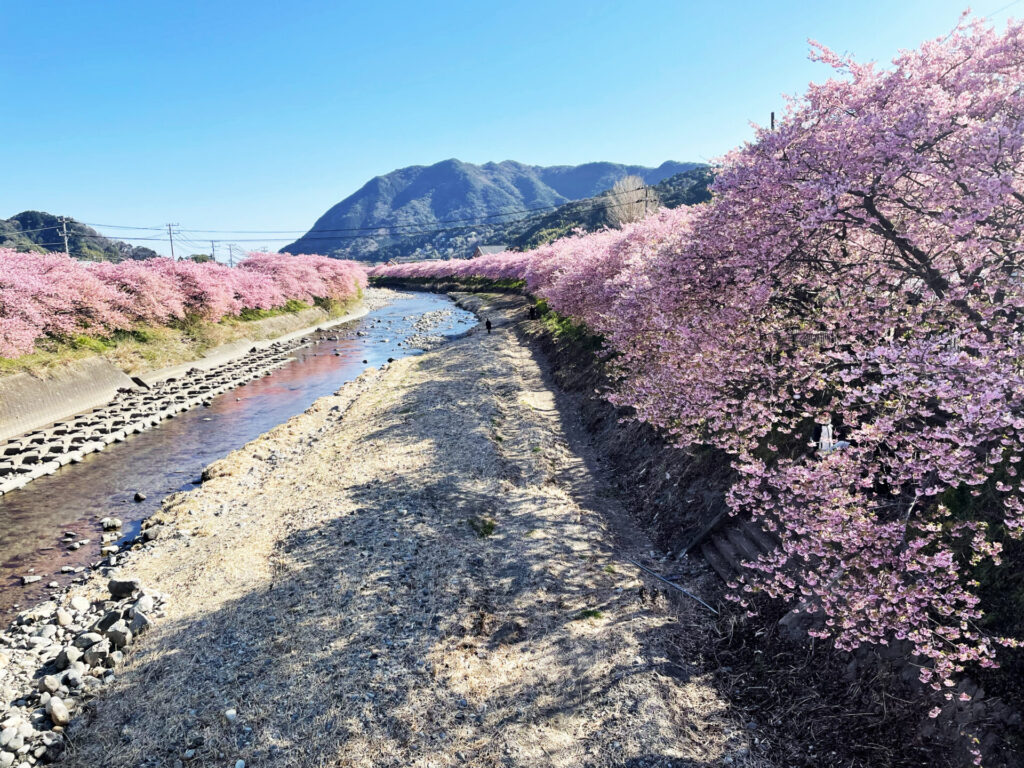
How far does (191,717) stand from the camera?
7273 millimetres

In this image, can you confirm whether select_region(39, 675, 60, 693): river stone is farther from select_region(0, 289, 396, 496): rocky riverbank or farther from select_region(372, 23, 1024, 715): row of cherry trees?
select_region(0, 289, 396, 496): rocky riverbank

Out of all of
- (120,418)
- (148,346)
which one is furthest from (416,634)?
(148,346)

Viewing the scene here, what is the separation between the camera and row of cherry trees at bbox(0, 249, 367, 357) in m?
24.7

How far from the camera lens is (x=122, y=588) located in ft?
34.7

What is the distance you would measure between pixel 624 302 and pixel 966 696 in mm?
11309

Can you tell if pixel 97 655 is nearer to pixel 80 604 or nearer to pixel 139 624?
pixel 139 624

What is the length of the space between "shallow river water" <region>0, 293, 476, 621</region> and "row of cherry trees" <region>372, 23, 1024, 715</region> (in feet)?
51.2

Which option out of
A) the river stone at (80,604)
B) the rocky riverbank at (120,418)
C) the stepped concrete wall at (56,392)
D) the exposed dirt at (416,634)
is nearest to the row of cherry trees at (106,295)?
the stepped concrete wall at (56,392)

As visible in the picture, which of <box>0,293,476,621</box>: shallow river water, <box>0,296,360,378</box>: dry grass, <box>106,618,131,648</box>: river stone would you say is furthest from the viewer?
<box>0,296,360,378</box>: dry grass

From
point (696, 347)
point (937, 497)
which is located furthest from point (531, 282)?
point (937, 497)

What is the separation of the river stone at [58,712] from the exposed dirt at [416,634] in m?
0.21

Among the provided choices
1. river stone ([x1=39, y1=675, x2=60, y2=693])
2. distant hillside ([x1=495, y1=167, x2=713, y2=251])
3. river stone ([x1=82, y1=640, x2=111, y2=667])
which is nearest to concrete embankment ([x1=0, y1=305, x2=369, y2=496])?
river stone ([x1=82, y1=640, x2=111, y2=667])

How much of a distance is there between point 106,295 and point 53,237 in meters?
164

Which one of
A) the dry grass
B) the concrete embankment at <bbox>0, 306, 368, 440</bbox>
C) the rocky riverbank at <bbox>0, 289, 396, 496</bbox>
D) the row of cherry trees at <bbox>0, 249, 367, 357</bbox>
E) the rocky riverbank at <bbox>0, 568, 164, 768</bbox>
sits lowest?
the rocky riverbank at <bbox>0, 568, 164, 768</bbox>
